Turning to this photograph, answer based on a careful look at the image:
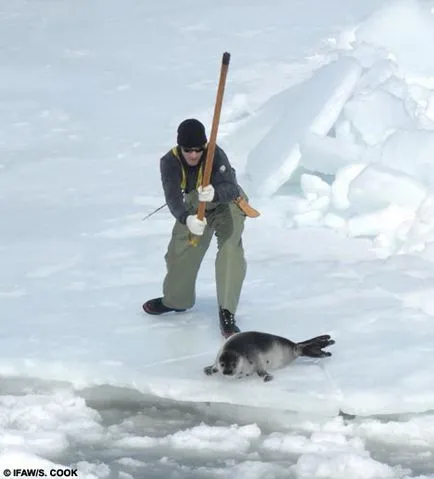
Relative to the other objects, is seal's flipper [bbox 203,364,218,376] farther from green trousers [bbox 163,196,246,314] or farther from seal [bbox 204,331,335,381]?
green trousers [bbox 163,196,246,314]

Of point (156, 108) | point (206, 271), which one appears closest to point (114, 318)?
point (206, 271)

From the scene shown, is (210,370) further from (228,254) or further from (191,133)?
(191,133)

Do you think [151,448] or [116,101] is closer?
[151,448]

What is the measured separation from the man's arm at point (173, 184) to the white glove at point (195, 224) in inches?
1.9

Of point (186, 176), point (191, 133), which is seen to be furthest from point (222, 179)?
point (191, 133)

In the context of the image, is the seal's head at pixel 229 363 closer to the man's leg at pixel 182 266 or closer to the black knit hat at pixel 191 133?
the man's leg at pixel 182 266

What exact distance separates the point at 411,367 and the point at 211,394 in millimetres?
1043

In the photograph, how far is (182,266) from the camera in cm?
738

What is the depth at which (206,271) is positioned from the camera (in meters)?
8.37

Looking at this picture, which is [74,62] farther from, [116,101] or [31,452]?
[31,452]

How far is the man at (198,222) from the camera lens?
692cm

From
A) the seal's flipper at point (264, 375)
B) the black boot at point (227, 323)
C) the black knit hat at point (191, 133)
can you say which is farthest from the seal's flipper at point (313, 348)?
the black knit hat at point (191, 133)

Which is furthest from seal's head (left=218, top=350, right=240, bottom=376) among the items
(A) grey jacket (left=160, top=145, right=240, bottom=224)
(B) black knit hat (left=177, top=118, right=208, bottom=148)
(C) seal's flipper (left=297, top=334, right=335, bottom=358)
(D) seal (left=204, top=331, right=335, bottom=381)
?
(B) black knit hat (left=177, top=118, right=208, bottom=148)

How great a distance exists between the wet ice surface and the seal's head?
0.17 metres
